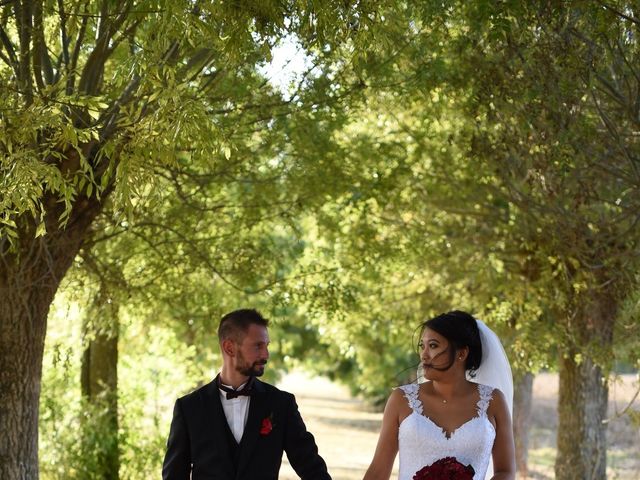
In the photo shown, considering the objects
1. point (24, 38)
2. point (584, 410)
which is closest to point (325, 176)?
point (24, 38)

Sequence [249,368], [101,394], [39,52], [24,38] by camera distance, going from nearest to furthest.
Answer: [249,368]
[24,38]
[39,52]
[101,394]

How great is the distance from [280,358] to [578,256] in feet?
66.9

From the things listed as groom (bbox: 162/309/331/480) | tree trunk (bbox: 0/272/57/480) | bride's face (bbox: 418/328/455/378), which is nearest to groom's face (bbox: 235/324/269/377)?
groom (bbox: 162/309/331/480)

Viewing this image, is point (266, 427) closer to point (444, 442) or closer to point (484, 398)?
point (444, 442)

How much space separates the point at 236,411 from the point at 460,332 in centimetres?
136

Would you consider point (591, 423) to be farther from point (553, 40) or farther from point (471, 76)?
point (553, 40)

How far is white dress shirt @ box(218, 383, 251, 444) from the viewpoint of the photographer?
6.02m

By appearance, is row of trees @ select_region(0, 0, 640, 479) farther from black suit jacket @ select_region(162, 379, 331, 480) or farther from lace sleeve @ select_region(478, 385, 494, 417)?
lace sleeve @ select_region(478, 385, 494, 417)

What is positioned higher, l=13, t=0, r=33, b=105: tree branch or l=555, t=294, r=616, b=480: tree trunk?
l=13, t=0, r=33, b=105: tree branch

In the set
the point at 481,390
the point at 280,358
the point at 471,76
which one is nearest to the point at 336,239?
the point at 471,76

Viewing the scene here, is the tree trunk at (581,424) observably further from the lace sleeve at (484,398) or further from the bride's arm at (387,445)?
the bride's arm at (387,445)

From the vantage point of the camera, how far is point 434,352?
20.4 ft

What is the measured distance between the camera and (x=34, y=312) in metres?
9.99

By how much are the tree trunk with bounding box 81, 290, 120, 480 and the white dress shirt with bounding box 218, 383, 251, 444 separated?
8.41 meters
